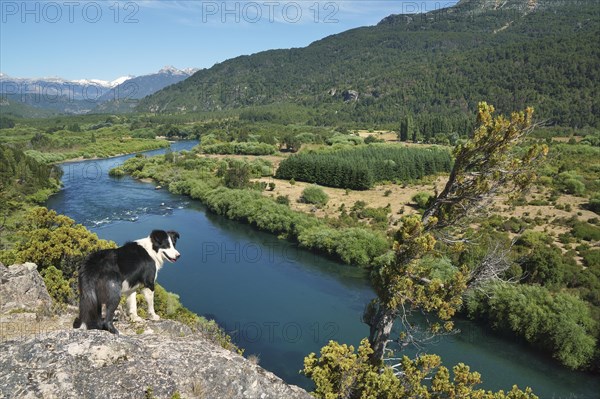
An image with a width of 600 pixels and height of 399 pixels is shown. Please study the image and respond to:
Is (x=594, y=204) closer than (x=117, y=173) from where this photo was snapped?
Yes

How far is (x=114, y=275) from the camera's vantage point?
8711mm

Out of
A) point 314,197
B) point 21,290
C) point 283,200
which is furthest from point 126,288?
point 314,197

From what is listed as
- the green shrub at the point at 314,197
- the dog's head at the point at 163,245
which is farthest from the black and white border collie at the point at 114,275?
the green shrub at the point at 314,197

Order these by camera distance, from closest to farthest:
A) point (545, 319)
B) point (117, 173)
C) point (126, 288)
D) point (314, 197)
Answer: point (126, 288) → point (545, 319) → point (314, 197) → point (117, 173)

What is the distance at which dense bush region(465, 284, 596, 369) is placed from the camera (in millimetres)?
27875

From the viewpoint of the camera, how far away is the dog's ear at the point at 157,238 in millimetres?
9344

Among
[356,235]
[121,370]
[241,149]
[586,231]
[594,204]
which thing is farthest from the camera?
[241,149]

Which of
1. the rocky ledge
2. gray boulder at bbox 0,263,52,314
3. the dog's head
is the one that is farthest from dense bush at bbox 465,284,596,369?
gray boulder at bbox 0,263,52,314

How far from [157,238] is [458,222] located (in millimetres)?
8881

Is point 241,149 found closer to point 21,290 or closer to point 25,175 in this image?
point 25,175

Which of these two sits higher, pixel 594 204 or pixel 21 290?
pixel 21 290

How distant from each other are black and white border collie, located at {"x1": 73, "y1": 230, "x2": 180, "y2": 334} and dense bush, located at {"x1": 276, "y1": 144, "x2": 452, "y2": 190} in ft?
232

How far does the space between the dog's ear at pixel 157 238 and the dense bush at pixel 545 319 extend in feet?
74.0

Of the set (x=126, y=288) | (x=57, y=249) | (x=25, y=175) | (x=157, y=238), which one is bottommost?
(x=57, y=249)
